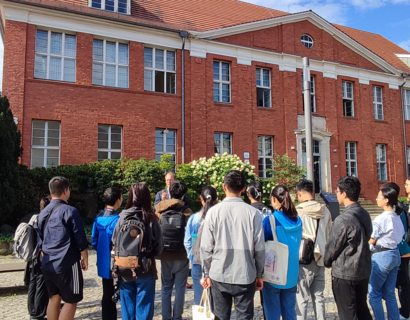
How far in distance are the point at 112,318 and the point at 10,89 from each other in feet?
38.4

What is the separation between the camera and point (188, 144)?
1612 centimetres

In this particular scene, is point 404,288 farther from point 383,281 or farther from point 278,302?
point 278,302

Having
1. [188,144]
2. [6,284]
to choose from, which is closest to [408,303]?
[6,284]

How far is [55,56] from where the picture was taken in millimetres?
14281

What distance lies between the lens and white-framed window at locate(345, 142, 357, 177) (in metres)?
20.1

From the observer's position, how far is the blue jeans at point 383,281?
14.2 ft

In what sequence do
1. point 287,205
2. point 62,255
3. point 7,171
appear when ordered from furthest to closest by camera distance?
point 7,171
point 62,255
point 287,205

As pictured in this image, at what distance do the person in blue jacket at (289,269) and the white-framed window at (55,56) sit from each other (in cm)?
1288

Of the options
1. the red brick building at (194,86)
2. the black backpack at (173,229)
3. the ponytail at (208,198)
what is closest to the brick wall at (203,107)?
the red brick building at (194,86)

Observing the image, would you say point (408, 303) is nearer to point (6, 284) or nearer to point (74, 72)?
point (6, 284)

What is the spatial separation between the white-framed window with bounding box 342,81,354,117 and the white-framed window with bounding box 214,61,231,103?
24.6ft

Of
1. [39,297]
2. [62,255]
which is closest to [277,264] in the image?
[62,255]

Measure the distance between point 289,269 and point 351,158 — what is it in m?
18.1

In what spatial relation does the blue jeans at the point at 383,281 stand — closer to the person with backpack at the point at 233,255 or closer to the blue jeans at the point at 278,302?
the blue jeans at the point at 278,302
